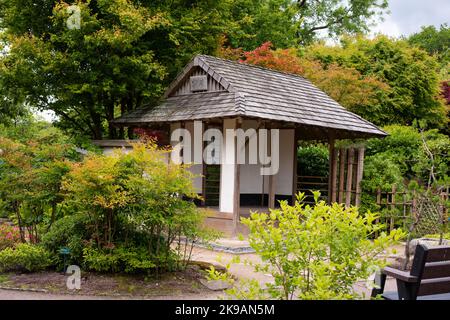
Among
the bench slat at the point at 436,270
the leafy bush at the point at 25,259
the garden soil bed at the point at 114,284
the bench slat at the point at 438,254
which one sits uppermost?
the bench slat at the point at 438,254

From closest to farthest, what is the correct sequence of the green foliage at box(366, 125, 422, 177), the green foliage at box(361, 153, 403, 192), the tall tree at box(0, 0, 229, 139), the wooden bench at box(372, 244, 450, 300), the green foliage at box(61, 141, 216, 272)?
the wooden bench at box(372, 244, 450, 300) < the green foliage at box(61, 141, 216, 272) < the tall tree at box(0, 0, 229, 139) < the green foliage at box(361, 153, 403, 192) < the green foliage at box(366, 125, 422, 177)

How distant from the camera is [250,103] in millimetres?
12398

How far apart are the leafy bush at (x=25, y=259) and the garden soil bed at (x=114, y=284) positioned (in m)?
0.15

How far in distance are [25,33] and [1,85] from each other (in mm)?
1701

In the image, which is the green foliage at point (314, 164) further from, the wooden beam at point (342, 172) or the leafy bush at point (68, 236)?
the leafy bush at point (68, 236)

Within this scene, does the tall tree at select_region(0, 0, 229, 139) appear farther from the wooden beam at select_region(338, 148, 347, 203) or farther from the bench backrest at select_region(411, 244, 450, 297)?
the bench backrest at select_region(411, 244, 450, 297)

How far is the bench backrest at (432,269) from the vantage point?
16.9 feet

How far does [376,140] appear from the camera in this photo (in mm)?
17422

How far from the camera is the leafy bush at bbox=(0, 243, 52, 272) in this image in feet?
26.1

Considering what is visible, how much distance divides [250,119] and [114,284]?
610cm

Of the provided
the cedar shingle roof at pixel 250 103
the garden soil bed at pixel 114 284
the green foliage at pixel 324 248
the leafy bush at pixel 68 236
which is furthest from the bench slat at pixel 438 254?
the cedar shingle roof at pixel 250 103

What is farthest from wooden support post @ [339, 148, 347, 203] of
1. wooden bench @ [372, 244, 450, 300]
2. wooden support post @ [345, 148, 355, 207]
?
wooden bench @ [372, 244, 450, 300]

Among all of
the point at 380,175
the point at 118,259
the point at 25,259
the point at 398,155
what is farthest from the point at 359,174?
the point at 25,259

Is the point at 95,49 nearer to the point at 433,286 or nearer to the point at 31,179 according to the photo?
the point at 31,179
